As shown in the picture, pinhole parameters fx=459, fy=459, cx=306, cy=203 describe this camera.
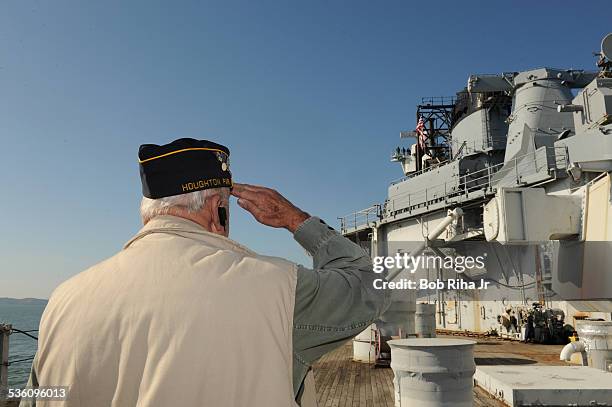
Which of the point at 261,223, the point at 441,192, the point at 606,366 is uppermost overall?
the point at 441,192

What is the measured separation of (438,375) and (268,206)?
3.80 metres

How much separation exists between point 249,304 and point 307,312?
0.67 feet

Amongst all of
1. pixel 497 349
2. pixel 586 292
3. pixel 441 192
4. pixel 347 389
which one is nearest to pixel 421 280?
pixel 441 192

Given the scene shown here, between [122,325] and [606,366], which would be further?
[606,366]

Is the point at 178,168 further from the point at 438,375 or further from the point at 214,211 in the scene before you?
the point at 438,375

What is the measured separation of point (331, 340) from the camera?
1469 mm

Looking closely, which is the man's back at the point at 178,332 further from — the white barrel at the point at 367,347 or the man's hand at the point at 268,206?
the white barrel at the point at 367,347

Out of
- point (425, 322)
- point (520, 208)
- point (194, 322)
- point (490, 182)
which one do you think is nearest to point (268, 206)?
point (194, 322)

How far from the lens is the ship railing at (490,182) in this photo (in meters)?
17.0

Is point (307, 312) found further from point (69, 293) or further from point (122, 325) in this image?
point (69, 293)

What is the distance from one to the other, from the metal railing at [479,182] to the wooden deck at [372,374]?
631cm

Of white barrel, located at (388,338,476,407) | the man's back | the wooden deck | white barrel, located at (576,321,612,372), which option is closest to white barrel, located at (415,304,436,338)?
the wooden deck

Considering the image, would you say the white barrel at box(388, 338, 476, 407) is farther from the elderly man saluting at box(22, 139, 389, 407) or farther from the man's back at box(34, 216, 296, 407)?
the man's back at box(34, 216, 296, 407)

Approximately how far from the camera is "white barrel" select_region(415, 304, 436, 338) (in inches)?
556
